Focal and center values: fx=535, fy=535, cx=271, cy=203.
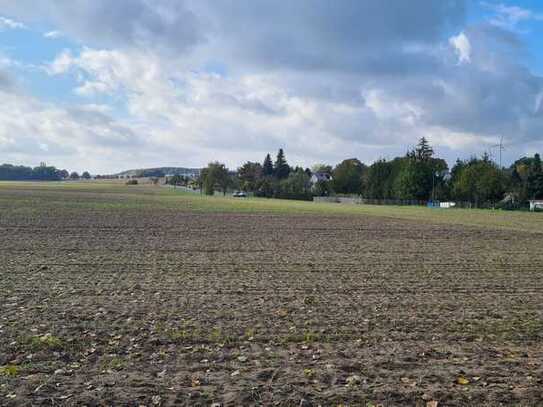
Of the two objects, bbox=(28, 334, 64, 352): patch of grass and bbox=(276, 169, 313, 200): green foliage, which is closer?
bbox=(28, 334, 64, 352): patch of grass

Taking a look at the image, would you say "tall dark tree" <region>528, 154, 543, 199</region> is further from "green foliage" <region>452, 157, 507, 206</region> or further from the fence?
the fence

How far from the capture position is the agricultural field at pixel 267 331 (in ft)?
22.5

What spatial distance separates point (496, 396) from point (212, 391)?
358 centimetres

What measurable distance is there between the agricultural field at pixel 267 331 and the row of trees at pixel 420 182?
95880 millimetres

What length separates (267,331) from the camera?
378 inches

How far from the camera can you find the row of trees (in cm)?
10994

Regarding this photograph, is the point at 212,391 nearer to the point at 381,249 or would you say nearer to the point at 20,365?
the point at 20,365

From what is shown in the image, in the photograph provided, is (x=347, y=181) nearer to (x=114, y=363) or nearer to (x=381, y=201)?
(x=381, y=201)

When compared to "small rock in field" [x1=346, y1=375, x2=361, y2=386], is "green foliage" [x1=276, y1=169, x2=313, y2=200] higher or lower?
higher

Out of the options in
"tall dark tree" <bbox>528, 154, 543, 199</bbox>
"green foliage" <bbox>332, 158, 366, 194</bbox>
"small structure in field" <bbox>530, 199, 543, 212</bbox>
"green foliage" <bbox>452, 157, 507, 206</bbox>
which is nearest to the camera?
"small structure in field" <bbox>530, 199, 543, 212</bbox>

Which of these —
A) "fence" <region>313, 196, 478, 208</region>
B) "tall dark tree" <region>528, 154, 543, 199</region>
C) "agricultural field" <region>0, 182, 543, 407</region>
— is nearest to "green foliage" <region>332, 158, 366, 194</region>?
"fence" <region>313, 196, 478, 208</region>

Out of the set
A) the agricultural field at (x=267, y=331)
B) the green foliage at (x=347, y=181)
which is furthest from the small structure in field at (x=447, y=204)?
the agricultural field at (x=267, y=331)

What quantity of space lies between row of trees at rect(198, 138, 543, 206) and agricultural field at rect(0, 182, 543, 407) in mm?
95880

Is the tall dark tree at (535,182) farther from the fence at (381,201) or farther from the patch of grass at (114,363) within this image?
the patch of grass at (114,363)
